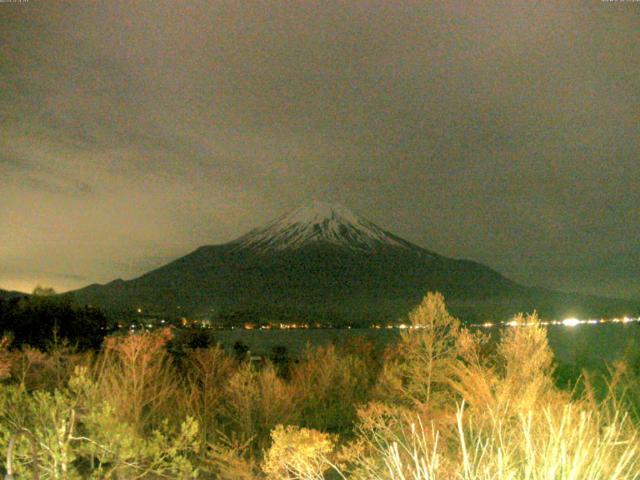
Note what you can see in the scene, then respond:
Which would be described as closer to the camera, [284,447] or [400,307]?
[284,447]

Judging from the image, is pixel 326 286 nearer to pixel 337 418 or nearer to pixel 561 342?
pixel 561 342

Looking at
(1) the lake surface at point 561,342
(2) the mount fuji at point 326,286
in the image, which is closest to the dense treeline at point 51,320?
(1) the lake surface at point 561,342

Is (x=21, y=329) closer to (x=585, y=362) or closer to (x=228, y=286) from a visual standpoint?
(x=585, y=362)

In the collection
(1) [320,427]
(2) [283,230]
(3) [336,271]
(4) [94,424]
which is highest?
(2) [283,230]

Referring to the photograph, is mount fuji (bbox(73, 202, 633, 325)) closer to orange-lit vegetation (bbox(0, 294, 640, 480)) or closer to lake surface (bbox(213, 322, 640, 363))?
lake surface (bbox(213, 322, 640, 363))

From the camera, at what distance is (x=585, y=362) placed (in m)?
22.1

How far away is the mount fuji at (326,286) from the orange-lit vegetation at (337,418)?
A: 69335 millimetres

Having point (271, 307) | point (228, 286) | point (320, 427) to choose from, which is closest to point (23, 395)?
point (320, 427)

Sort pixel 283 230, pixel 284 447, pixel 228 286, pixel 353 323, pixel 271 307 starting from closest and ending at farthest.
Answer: pixel 284 447 → pixel 353 323 → pixel 271 307 → pixel 228 286 → pixel 283 230

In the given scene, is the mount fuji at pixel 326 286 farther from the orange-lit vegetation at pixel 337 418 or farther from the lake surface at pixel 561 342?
the orange-lit vegetation at pixel 337 418

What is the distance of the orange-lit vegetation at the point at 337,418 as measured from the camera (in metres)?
3.51

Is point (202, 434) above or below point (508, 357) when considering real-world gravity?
below

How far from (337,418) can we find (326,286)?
9292 centimetres

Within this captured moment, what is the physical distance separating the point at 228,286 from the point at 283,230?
39.5 metres
